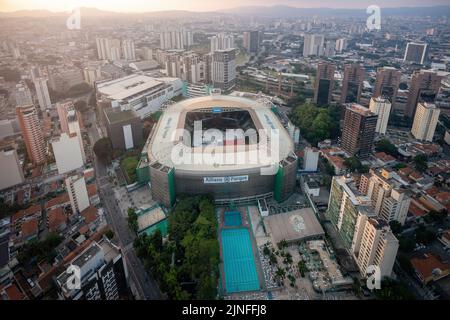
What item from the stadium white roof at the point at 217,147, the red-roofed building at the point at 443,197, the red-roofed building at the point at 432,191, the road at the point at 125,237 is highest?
the stadium white roof at the point at 217,147

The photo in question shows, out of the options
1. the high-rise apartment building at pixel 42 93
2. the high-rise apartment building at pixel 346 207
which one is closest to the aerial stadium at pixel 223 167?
the high-rise apartment building at pixel 346 207

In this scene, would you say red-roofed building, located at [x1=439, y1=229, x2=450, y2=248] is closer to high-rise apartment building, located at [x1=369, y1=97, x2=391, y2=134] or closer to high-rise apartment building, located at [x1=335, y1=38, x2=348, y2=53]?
high-rise apartment building, located at [x1=369, y1=97, x2=391, y2=134]

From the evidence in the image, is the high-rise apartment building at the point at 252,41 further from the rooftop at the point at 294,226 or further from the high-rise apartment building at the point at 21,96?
the rooftop at the point at 294,226

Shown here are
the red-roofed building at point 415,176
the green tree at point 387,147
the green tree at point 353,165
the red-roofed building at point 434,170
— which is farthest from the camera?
the green tree at point 387,147

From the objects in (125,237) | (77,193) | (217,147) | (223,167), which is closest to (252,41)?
(217,147)

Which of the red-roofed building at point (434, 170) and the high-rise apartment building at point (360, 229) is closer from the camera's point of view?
the high-rise apartment building at point (360, 229)

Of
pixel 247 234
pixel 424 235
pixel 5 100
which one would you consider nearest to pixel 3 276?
pixel 247 234

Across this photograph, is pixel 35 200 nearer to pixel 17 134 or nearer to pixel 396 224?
pixel 17 134
